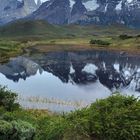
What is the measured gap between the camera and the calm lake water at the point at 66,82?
64.0 metres

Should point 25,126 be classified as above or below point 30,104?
above

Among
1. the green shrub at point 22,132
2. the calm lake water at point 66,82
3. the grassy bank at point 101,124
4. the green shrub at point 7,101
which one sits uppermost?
the grassy bank at point 101,124

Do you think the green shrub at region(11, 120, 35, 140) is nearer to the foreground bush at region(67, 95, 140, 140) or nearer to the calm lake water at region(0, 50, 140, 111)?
the foreground bush at region(67, 95, 140, 140)

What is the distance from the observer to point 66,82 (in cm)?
9331

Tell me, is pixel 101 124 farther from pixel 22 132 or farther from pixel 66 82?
pixel 66 82

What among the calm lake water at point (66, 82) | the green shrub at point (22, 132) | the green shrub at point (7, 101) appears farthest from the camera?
the calm lake water at point (66, 82)

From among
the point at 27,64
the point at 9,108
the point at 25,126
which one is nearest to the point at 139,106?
the point at 25,126

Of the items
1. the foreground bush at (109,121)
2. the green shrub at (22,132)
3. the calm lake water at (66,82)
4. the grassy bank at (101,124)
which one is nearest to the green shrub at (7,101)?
the calm lake water at (66,82)

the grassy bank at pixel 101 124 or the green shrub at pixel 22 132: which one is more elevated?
the grassy bank at pixel 101 124

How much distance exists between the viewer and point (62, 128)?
18.3m

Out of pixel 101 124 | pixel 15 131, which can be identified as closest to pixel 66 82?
pixel 15 131

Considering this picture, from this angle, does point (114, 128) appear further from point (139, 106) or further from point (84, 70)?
point (84, 70)

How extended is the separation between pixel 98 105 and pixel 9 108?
2080 cm

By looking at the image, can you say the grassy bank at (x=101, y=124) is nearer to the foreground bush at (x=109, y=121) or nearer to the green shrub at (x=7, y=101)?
the foreground bush at (x=109, y=121)
